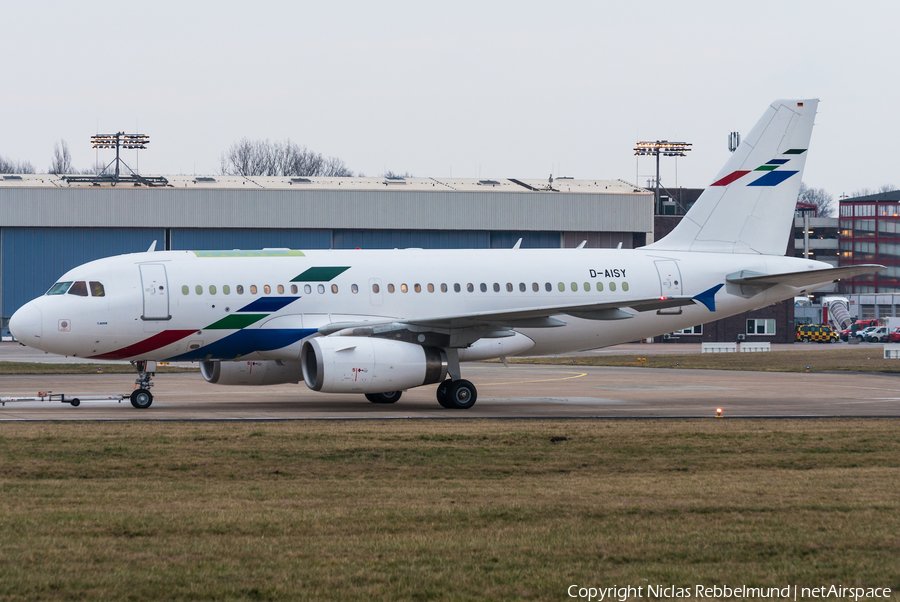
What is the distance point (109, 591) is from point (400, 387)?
16204 mm

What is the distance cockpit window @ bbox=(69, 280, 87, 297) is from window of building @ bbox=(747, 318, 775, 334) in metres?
69.0

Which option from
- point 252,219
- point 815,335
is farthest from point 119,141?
point 815,335

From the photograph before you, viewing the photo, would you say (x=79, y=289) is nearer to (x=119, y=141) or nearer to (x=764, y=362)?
(x=764, y=362)

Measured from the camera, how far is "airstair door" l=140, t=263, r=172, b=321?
24.2 m

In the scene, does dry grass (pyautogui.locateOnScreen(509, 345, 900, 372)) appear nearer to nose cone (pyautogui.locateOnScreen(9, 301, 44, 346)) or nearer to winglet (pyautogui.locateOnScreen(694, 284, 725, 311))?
winglet (pyautogui.locateOnScreen(694, 284, 725, 311))

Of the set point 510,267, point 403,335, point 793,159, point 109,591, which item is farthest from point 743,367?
point 109,591

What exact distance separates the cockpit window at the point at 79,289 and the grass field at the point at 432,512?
6510 mm

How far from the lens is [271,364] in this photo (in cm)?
2628

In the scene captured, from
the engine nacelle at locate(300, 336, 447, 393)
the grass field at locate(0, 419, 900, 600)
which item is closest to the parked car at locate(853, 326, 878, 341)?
the engine nacelle at locate(300, 336, 447, 393)

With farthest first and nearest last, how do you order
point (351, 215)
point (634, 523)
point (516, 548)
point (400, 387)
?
point (351, 215) < point (400, 387) < point (634, 523) < point (516, 548)

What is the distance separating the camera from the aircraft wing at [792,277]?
2648 cm

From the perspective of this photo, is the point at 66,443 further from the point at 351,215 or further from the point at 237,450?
the point at 351,215

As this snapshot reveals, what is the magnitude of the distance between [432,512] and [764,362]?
1598 inches

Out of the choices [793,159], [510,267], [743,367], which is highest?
[793,159]
